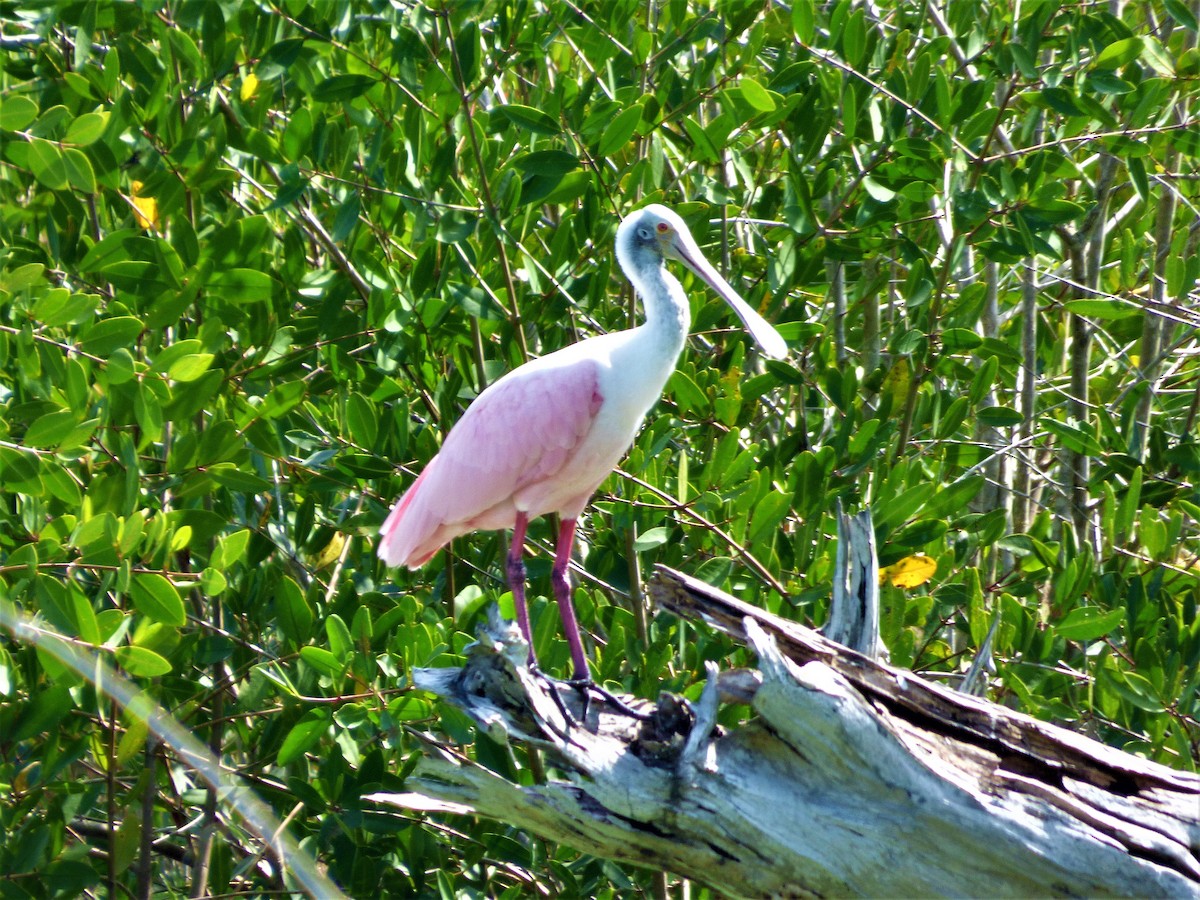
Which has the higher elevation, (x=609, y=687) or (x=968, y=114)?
(x=968, y=114)

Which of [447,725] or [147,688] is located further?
[147,688]

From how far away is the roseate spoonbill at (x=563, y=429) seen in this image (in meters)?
4.13

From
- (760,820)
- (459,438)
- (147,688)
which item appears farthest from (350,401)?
(760,820)

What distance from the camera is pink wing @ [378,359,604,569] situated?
13.7 feet

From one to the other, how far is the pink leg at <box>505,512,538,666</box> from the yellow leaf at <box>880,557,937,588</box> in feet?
3.51

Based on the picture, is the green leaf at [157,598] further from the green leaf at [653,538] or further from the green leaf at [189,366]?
the green leaf at [653,538]

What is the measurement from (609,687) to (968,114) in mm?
2147

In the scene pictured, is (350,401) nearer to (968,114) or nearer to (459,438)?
(459,438)

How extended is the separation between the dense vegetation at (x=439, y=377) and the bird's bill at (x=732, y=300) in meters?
0.15

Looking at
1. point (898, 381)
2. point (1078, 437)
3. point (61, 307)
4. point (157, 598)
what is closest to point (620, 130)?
point (898, 381)

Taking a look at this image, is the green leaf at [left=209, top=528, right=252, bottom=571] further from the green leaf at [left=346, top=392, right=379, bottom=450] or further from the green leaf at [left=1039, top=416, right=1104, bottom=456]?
the green leaf at [left=1039, top=416, right=1104, bottom=456]

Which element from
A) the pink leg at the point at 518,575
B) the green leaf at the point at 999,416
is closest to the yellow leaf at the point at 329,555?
the pink leg at the point at 518,575

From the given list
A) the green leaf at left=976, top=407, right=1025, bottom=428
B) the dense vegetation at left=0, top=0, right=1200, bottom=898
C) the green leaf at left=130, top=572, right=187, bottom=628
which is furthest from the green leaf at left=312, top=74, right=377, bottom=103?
the green leaf at left=976, top=407, right=1025, bottom=428

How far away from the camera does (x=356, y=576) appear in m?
4.81
